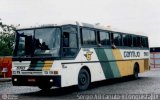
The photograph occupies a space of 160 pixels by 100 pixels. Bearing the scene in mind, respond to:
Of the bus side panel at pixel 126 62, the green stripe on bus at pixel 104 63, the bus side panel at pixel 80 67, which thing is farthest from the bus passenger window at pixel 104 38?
the bus side panel at pixel 80 67

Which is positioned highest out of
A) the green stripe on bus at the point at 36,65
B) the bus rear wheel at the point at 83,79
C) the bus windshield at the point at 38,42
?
the bus windshield at the point at 38,42

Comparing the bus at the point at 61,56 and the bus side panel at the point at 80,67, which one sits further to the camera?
the bus side panel at the point at 80,67

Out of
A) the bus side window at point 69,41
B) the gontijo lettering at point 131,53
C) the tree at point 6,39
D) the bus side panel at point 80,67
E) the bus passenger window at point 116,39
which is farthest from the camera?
the tree at point 6,39

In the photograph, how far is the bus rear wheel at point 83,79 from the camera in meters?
16.8

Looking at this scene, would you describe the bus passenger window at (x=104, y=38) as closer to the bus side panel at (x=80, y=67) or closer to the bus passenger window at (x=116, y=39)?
the bus passenger window at (x=116, y=39)

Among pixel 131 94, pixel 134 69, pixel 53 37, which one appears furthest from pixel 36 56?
pixel 134 69

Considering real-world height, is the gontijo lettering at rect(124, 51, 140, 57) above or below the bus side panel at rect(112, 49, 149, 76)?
above

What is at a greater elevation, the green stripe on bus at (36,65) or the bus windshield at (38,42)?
the bus windshield at (38,42)

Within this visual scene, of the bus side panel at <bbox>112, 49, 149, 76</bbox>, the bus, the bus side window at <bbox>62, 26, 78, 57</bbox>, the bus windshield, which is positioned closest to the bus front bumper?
the bus

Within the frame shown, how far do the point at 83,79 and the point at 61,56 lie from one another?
2246 mm

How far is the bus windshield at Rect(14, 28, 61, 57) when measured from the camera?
15.4m

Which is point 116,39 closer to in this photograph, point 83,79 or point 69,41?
point 83,79

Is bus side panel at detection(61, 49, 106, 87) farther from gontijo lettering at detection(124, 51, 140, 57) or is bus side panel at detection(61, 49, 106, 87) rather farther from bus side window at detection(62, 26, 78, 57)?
gontijo lettering at detection(124, 51, 140, 57)

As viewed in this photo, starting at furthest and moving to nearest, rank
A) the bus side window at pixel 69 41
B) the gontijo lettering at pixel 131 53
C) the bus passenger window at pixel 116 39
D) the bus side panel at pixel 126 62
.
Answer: the gontijo lettering at pixel 131 53
the bus side panel at pixel 126 62
the bus passenger window at pixel 116 39
the bus side window at pixel 69 41
